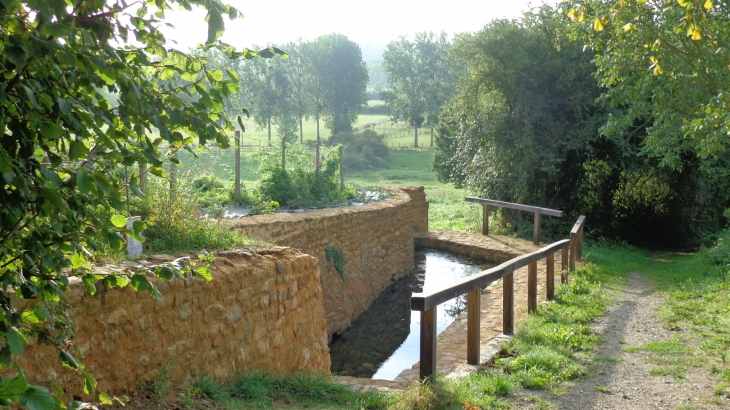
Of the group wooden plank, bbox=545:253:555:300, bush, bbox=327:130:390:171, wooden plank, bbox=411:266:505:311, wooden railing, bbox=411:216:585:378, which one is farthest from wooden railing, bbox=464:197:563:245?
bush, bbox=327:130:390:171

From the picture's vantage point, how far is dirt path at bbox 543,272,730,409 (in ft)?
17.0

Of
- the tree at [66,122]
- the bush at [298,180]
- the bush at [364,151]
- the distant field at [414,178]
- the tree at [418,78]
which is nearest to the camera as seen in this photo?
the tree at [66,122]

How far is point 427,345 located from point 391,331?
5.98 metres

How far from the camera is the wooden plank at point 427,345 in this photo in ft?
17.2

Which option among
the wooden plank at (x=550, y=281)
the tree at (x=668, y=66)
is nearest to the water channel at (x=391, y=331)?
the wooden plank at (x=550, y=281)

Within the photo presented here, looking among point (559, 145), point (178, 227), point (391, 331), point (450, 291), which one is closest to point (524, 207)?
point (559, 145)

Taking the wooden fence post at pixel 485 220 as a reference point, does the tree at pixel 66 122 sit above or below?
above

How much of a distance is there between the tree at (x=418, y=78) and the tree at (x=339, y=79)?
4178 mm

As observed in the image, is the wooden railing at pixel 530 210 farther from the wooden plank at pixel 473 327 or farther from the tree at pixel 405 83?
the tree at pixel 405 83

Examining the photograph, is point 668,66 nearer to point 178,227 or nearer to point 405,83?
point 178,227

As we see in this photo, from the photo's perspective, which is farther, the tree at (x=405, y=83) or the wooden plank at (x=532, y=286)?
the tree at (x=405, y=83)

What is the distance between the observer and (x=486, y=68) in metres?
17.4

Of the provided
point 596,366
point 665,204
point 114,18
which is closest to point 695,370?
point 596,366

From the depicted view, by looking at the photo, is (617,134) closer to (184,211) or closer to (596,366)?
(596,366)
